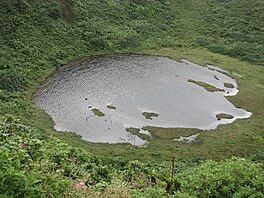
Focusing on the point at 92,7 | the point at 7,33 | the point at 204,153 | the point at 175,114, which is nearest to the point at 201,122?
the point at 175,114

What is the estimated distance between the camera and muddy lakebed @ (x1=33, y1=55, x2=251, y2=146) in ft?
117

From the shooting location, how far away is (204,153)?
3244 centimetres

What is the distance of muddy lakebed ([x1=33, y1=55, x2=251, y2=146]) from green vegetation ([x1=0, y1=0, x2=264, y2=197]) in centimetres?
137

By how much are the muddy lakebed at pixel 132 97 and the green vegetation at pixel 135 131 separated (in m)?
1.37

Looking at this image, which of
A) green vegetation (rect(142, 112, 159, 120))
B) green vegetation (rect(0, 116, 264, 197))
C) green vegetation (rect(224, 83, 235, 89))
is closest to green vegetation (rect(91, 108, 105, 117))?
green vegetation (rect(142, 112, 159, 120))

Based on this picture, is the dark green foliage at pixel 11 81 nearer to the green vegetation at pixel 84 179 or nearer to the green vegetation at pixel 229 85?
the green vegetation at pixel 84 179

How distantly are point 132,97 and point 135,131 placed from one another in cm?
675

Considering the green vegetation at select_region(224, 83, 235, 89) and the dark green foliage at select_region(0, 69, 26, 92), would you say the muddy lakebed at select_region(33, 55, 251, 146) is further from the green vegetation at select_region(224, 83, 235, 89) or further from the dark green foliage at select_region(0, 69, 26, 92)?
the dark green foliage at select_region(0, 69, 26, 92)

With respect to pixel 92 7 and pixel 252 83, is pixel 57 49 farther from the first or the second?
pixel 252 83

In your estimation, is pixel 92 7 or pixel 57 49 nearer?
pixel 57 49

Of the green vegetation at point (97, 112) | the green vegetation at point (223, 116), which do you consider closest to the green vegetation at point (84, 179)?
the green vegetation at point (97, 112)

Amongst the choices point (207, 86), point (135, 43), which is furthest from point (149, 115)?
point (135, 43)

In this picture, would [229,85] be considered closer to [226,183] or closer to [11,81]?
[11,81]

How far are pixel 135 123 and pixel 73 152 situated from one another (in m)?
17.2
